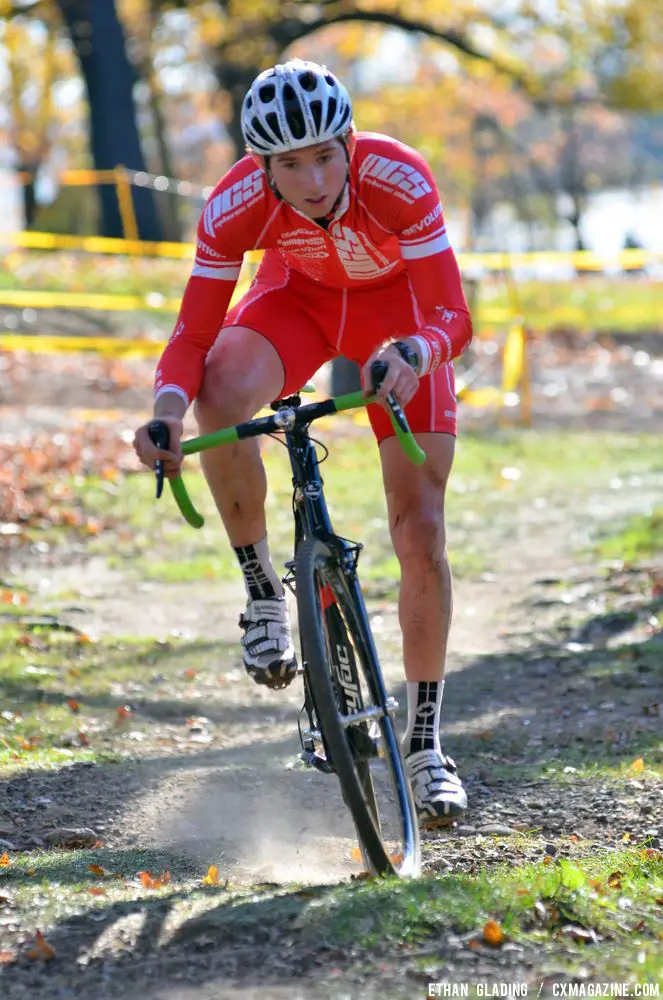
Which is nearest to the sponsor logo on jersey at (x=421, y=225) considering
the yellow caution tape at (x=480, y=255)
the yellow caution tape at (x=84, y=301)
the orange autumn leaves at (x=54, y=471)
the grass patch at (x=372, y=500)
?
the grass patch at (x=372, y=500)

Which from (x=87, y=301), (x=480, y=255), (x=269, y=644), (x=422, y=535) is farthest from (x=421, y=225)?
(x=87, y=301)

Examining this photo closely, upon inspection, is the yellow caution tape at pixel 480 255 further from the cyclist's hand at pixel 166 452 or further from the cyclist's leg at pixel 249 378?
the cyclist's hand at pixel 166 452

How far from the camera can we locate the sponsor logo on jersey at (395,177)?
4.32m

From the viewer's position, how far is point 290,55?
32875 millimetres

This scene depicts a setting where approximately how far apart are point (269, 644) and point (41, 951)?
1.44 metres

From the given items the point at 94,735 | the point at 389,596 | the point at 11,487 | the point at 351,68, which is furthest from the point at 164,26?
the point at 94,735

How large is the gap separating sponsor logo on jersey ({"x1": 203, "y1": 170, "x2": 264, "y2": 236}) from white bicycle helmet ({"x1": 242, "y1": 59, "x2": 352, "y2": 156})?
0.18 meters

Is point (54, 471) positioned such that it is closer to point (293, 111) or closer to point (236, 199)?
point (236, 199)

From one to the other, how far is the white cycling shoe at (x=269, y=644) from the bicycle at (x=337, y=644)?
0.37 meters

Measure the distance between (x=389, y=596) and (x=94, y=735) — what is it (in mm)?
2780

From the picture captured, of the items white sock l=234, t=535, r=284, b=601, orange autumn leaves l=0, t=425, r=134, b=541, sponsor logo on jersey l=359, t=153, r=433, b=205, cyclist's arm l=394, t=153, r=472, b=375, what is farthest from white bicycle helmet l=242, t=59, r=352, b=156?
orange autumn leaves l=0, t=425, r=134, b=541

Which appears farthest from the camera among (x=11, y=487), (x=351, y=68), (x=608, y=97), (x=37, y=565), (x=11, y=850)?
(x=351, y=68)

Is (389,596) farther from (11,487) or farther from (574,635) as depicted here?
(11,487)

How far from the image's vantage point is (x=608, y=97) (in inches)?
1092
